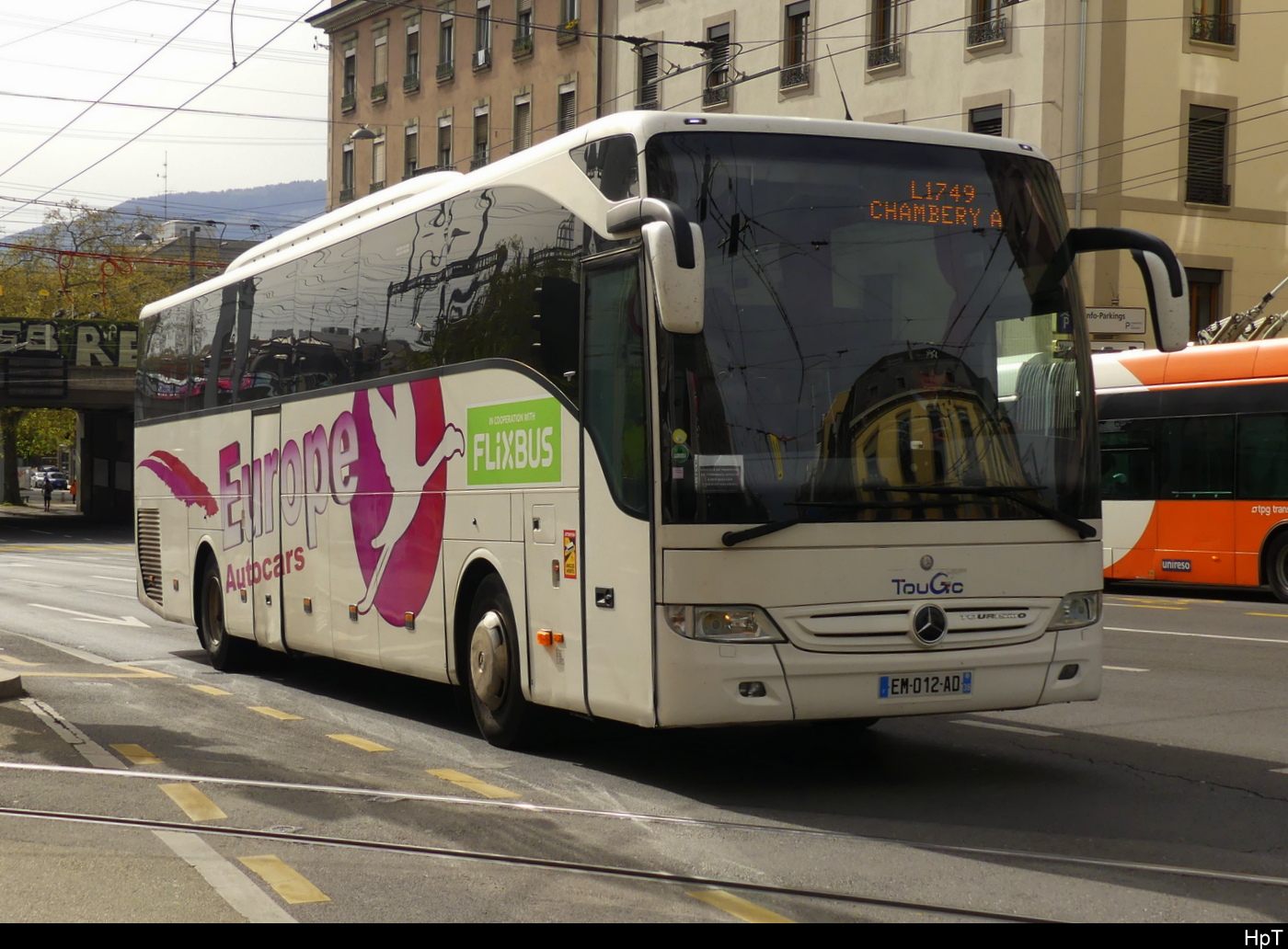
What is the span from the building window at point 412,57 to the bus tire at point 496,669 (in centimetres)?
4751

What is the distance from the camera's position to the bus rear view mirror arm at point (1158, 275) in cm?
853

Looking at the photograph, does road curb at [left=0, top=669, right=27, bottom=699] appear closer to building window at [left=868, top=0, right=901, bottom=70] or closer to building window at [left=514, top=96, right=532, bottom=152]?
building window at [left=868, top=0, right=901, bottom=70]

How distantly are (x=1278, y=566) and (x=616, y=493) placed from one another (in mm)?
15304

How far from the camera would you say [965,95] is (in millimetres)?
35750

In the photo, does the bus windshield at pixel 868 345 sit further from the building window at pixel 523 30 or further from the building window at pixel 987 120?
the building window at pixel 523 30

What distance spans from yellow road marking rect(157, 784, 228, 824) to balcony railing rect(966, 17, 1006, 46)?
3007 cm

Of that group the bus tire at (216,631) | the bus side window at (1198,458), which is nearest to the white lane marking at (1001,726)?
the bus tire at (216,631)

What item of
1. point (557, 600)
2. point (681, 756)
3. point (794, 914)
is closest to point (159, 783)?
point (557, 600)

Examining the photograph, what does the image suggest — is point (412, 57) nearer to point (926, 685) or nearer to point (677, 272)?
point (926, 685)

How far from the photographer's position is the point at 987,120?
3538 cm

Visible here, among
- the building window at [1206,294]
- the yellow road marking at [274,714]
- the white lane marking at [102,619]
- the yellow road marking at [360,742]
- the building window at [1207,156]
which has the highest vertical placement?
the building window at [1207,156]

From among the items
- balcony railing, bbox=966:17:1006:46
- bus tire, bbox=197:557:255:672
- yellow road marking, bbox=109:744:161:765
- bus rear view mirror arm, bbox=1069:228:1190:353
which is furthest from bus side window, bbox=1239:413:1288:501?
balcony railing, bbox=966:17:1006:46

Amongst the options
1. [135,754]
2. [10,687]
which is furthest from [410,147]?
[135,754]

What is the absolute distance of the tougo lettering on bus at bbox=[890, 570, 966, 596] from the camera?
805cm
